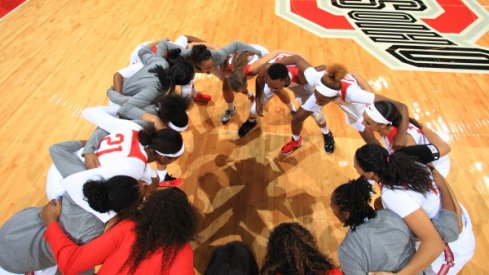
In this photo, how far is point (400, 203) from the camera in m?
1.55

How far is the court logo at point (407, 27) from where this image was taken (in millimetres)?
4516

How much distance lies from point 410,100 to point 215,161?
2.45 m

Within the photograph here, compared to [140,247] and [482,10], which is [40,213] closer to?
[140,247]

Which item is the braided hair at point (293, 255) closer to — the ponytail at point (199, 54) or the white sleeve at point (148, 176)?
the white sleeve at point (148, 176)

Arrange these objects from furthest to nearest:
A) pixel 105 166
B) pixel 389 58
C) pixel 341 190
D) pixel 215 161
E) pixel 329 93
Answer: pixel 389 58, pixel 215 161, pixel 329 93, pixel 105 166, pixel 341 190

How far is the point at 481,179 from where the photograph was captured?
294 cm

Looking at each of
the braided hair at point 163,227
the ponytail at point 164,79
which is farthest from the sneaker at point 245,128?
the braided hair at point 163,227

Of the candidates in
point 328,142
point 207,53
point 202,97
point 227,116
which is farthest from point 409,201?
point 202,97

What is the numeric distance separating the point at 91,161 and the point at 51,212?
0.36m

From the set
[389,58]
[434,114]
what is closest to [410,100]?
[434,114]

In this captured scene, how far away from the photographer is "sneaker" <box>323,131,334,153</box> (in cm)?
324

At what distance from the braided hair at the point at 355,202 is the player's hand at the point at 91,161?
1.36 m

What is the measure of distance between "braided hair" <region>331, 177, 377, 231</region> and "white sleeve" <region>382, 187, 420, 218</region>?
0.10 m

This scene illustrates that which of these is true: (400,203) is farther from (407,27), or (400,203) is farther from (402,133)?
(407,27)
